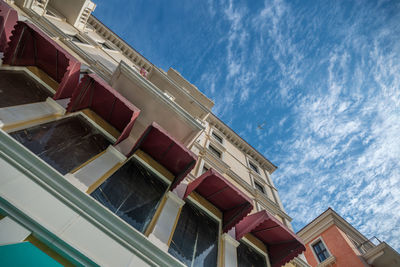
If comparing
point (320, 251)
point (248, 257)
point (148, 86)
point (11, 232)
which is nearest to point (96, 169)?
point (11, 232)

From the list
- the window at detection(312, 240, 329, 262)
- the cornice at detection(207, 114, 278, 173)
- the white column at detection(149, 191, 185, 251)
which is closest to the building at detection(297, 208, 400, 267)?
the window at detection(312, 240, 329, 262)

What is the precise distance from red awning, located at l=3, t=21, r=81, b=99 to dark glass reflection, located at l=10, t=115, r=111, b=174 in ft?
3.22

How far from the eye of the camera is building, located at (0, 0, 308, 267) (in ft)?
11.9

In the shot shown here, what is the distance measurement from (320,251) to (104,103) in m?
16.7

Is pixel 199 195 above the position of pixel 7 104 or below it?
below

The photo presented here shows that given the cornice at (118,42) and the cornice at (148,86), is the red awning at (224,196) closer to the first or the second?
the cornice at (148,86)

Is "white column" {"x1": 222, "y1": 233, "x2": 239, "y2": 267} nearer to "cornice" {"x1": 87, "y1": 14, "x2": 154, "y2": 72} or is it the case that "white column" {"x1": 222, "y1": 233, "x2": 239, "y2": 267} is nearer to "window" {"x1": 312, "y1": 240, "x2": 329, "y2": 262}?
"window" {"x1": 312, "y1": 240, "x2": 329, "y2": 262}

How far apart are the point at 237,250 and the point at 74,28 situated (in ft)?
47.6

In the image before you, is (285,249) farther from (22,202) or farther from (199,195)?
(22,202)

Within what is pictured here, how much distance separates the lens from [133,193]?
19.9ft

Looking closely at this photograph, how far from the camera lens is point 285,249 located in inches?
296

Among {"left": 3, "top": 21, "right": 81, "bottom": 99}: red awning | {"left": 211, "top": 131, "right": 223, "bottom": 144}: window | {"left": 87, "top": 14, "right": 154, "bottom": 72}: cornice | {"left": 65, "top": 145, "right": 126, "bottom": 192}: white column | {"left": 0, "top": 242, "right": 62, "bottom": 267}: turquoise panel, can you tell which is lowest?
{"left": 0, "top": 242, "right": 62, "bottom": 267}: turquoise panel

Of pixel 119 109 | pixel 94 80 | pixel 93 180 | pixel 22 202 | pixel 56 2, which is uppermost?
pixel 56 2

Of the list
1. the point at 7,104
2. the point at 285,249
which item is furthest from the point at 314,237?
the point at 7,104
